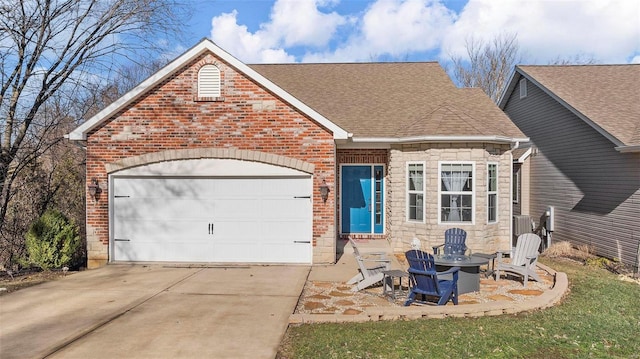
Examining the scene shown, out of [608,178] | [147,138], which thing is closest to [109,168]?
[147,138]

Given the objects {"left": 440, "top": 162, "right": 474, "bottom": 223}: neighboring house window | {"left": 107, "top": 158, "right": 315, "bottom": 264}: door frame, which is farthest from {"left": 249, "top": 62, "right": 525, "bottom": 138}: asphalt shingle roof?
{"left": 107, "top": 158, "right": 315, "bottom": 264}: door frame

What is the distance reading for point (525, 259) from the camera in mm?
8609

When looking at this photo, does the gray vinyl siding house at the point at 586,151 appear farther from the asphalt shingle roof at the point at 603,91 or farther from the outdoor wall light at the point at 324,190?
the outdoor wall light at the point at 324,190

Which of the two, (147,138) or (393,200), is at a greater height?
(147,138)

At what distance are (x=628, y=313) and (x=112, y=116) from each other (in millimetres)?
11253

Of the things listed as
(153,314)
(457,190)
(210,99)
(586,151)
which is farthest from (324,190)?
(586,151)

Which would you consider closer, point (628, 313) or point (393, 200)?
point (628, 313)

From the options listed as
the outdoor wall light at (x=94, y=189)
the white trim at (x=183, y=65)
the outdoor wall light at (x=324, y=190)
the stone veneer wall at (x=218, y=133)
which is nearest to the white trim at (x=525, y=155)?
the white trim at (x=183, y=65)

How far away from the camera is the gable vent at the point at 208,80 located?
396 inches

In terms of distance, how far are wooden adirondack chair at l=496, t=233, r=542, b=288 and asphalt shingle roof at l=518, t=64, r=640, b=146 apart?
14.6ft

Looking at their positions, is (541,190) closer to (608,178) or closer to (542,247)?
(542,247)

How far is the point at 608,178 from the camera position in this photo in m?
11.7

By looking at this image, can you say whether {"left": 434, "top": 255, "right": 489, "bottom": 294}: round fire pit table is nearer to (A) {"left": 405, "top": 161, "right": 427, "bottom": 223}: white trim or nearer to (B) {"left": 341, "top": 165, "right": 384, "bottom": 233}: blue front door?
(A) {"left": 405, "top": 161, "right": 427, "bottom": 223}: white trim

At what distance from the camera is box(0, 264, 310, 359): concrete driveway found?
17.4 feet
